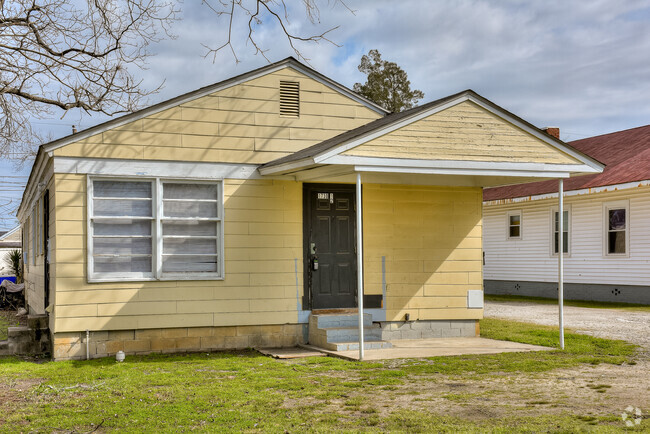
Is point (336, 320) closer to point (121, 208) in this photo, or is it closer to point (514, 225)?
point (121, 208)

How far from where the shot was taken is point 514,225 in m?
24.2

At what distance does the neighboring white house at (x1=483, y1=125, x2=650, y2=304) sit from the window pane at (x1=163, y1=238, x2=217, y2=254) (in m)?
12.3

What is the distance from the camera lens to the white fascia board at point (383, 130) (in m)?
9.75

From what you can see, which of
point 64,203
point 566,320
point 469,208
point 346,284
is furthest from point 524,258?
point 64,203

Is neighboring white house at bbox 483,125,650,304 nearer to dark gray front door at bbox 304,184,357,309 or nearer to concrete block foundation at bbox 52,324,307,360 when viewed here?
dark gray front door at bbox 304,184,357,309

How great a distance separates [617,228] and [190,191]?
1363cm

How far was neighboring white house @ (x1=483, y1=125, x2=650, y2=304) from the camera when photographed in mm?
19188

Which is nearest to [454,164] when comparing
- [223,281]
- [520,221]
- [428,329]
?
[428,329]

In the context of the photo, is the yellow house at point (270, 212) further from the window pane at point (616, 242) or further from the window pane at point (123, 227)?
the window pane at point (616, 242)

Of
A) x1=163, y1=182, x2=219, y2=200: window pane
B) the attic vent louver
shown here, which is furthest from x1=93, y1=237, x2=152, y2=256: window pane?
the attic vent louver

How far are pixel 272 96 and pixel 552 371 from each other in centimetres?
642

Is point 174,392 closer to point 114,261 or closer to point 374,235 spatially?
point 114,261

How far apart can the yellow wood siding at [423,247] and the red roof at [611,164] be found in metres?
7.93

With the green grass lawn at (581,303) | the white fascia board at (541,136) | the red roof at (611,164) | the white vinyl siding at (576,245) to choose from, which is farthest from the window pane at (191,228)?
the white vinyl siding at (576,245)
